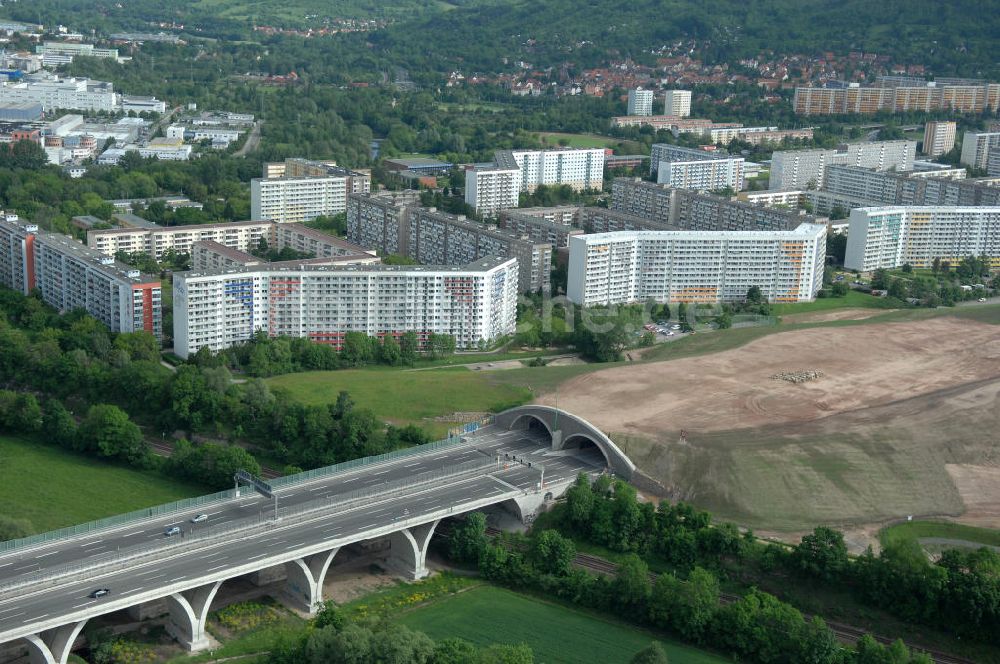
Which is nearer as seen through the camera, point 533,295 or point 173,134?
point 533,295

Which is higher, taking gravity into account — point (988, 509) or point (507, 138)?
point (507, 138)

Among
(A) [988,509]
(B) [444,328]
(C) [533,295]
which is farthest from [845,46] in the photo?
(A) [988,509]

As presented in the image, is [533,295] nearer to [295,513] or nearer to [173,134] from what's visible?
[295,513]

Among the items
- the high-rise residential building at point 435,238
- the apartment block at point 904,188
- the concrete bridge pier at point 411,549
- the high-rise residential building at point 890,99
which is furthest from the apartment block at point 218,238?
the high-rise residential building at point 890,99

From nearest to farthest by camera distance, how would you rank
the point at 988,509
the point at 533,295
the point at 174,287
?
the point at 988,509
the point at 174,287
the point at 533,295

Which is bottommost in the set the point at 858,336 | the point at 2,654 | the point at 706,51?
the point at 2,654

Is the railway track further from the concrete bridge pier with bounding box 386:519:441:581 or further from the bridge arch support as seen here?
the bridge arch support

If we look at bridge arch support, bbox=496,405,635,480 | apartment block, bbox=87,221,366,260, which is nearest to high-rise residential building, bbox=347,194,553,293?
apartment block, bbox=87,221,366,260
